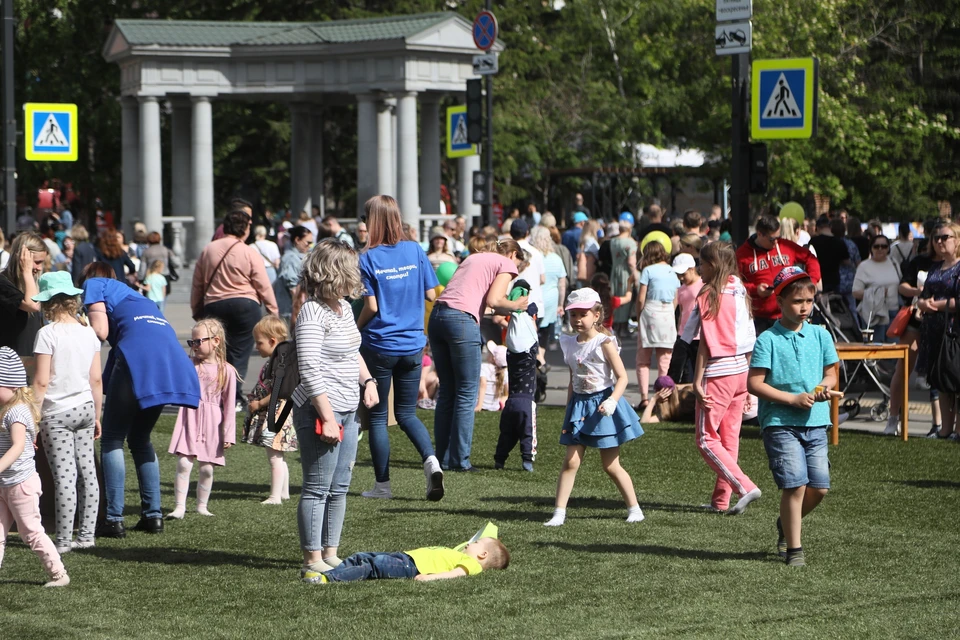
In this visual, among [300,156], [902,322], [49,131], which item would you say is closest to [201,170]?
[300,156]

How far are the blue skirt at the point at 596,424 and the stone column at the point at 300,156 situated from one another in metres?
26.9

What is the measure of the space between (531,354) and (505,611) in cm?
489

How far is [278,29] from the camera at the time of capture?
33125 mm

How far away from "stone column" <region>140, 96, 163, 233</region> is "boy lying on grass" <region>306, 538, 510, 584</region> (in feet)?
Answer: 82.2

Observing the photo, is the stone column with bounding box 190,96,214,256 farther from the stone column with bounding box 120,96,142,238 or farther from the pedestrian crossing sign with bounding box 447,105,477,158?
the pedestrian crossing sign with bounding box 447,105,477,158

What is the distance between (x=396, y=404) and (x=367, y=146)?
2179 cm

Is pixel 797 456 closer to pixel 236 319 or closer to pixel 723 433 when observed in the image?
pixel 723 433

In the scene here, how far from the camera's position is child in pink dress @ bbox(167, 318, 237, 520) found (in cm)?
909

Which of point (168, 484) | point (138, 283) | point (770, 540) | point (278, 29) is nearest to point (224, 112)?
point (278, 29)

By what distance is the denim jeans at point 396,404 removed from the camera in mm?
9430

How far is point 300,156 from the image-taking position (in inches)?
1388

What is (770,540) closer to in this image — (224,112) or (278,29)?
(278,29)

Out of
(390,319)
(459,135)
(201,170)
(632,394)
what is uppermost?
(459,135)

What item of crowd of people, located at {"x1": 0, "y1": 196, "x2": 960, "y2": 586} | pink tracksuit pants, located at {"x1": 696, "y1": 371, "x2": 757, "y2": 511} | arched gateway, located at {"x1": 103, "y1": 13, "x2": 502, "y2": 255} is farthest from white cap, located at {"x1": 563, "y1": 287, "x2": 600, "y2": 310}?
arched gateway, located at {"x1": 103, "y1": 13, "x2": 502, "y2": 255}
